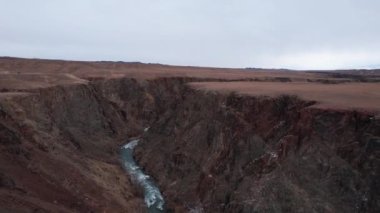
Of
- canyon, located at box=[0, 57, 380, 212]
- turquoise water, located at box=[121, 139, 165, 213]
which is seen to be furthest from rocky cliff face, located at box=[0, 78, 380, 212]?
turquoise water, located at box=[121, 139, 165, 213]

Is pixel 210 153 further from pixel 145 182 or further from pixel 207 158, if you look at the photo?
pixel 145 182

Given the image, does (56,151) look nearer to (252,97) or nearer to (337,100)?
(252,97)

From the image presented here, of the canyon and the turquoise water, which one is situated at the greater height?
the canyon

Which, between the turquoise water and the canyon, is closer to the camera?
the canyon

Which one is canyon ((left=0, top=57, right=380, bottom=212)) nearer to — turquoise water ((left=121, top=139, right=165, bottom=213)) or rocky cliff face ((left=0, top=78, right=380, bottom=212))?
rocky cliff face ((left=0, top=78, right=380, bottom=212))

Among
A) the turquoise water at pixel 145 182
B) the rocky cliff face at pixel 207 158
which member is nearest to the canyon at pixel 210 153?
the rocky cliff face at pixel 207 158

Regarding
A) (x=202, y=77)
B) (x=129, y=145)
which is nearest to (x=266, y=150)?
(x=129, y=145)

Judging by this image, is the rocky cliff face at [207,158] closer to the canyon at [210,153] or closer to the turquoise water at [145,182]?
the canyon at [210,153]
